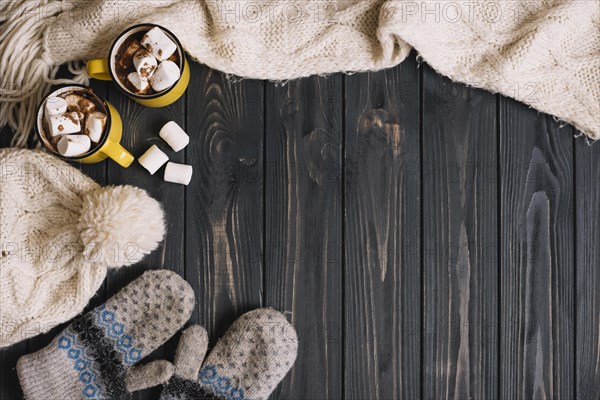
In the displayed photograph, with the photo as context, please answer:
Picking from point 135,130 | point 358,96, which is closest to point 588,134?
point 358,96

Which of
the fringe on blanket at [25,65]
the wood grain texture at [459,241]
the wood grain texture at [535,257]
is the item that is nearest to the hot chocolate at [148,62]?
the fringe on blanket at [25,65]

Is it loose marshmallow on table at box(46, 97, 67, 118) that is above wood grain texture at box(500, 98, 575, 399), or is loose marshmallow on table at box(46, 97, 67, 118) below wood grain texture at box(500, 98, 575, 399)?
above

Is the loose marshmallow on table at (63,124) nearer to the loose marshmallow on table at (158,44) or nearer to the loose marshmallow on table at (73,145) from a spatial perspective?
the loose marshmallow on table at (73,145)

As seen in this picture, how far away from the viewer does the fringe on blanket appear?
728 millimetres

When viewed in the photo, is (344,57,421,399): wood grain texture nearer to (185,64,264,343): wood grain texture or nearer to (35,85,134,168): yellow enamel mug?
(185,64,264,343): wood grain texture

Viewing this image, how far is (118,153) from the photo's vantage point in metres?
0.70

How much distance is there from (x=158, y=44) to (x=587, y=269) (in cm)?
73

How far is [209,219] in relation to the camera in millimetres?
752

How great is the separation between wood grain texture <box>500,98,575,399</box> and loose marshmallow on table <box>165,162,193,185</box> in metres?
0.49

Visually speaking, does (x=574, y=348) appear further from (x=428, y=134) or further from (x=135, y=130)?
(x=135, y=130)

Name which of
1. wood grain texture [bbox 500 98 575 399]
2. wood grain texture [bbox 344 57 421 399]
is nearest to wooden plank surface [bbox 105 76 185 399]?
wood grain texture [bbox 344 57 421 399]

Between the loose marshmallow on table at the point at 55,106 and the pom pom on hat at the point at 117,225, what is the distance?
4.8 inches

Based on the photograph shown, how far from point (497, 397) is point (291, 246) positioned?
393mm

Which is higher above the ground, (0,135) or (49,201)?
(0,135)
